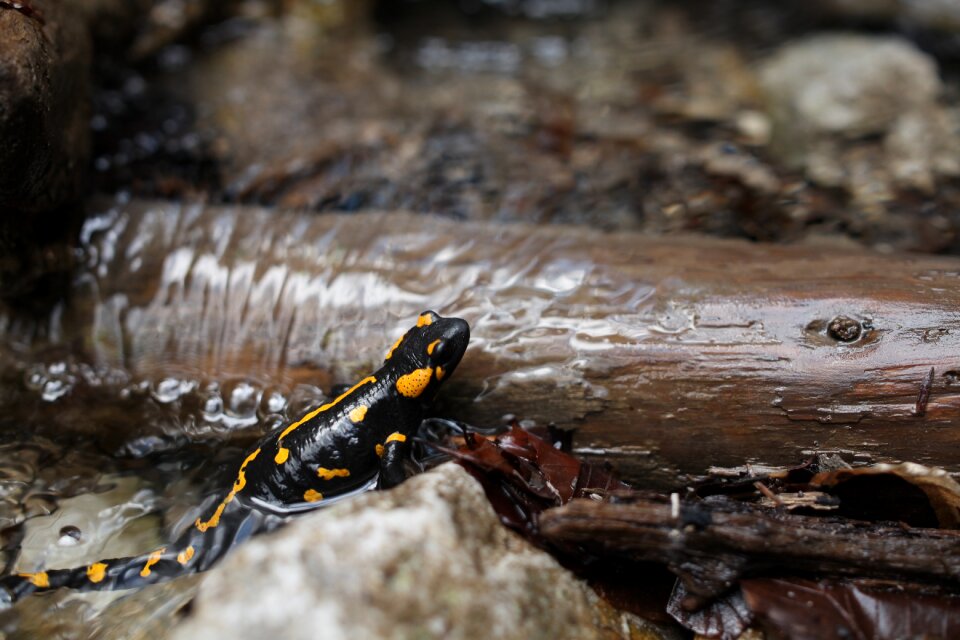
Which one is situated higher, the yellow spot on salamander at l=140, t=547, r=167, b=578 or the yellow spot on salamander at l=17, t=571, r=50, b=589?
the yellow spot on salamander at l=140, t=547, r=167, b=578

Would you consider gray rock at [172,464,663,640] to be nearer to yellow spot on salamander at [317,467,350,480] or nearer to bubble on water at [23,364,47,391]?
yellow spot on salamander at [317,467,350,480]

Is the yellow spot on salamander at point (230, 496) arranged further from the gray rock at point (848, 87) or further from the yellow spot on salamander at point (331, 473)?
the gray rock at point (848, 87)

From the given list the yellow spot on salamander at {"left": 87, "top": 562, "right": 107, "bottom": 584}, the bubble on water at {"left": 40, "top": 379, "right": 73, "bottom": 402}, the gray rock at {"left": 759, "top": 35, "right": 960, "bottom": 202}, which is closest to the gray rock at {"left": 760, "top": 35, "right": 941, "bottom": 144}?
the gray rock at {"left": 759, "top": 35, "right": 960, "bottom": 202}

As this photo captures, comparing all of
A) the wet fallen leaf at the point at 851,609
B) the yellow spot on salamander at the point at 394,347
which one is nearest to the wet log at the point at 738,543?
the wet fallen leaf at the point at 851,609

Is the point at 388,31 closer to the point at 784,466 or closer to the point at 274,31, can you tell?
the point at 274,31

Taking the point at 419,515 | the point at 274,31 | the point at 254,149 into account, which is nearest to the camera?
the point at 419,515

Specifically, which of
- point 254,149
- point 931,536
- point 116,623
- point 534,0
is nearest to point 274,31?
point 254,149

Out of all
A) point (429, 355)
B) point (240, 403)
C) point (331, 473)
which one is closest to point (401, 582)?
point (429, 355)

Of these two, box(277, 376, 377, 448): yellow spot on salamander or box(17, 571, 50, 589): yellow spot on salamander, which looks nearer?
box(17, 571, 50, 589): yellow spot on salamander
